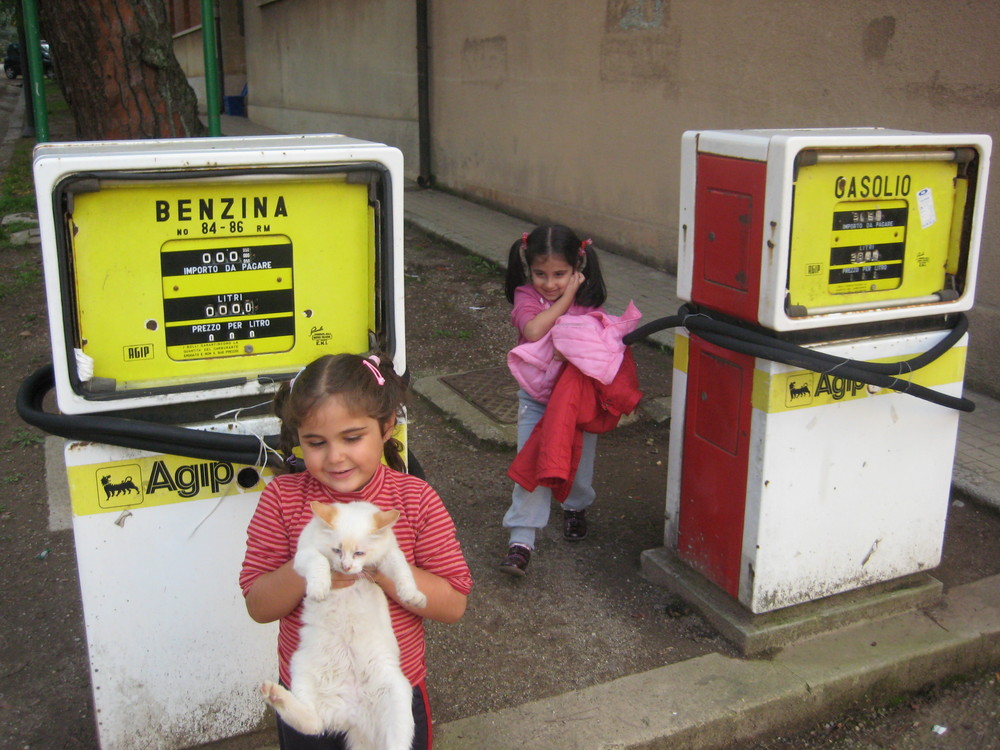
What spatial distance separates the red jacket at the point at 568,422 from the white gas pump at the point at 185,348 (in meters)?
1.14

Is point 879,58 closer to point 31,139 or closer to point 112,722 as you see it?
point 112,722

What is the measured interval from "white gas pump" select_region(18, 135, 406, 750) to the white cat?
1.65ft

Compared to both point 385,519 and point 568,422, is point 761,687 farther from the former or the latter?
point 385,519

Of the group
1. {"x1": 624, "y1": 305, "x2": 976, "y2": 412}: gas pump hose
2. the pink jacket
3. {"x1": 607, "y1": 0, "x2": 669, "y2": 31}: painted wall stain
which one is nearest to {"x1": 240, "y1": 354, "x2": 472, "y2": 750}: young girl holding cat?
{"x1": 624, "y1": 305, "x2": 976, "y2": 412}: gas pump hose

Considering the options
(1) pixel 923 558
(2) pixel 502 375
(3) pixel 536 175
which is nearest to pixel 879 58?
(2) pixel 502 375

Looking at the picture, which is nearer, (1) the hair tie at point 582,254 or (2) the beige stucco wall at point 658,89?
(1) the hair tie at point 582,254

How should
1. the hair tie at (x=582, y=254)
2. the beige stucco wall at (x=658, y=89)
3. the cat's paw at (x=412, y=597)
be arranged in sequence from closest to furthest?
1. the cat's paw at (x=412, y=597)
2. the hair tie at (x=582, y=254)
3. the beige stucco wall at (x=658, y=89)

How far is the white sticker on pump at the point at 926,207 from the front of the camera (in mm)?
3012

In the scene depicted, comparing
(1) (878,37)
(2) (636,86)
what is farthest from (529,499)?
(2) (636,86)

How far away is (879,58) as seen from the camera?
557cm

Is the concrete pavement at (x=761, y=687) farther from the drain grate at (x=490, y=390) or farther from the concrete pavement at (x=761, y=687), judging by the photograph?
the drain grate at (x=490, y=390)

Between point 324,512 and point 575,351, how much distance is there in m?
1.73

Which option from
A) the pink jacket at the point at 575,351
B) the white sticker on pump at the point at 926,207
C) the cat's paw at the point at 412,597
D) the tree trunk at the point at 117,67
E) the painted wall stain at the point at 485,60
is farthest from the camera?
the painted wall stain at the point at 485,60

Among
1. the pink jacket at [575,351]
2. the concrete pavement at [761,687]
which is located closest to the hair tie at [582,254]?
the pink jacket at [575,351]
